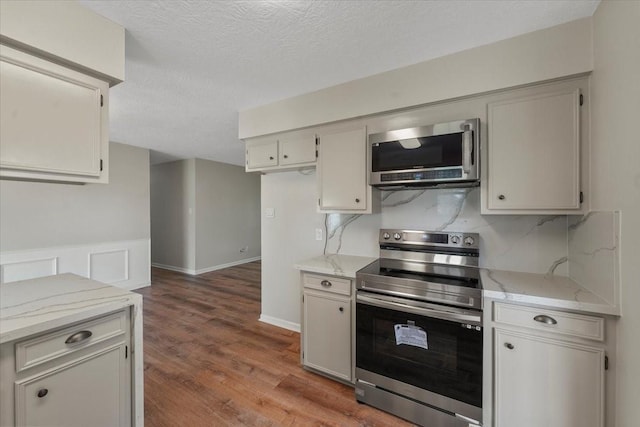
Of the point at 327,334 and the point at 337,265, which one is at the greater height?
the point at 337,265

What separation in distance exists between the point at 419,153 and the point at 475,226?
0.74 metres

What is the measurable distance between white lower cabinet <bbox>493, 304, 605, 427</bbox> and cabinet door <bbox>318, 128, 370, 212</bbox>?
4.22ft

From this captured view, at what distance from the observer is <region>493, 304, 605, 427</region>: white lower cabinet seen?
134cm

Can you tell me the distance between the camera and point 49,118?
1399mm

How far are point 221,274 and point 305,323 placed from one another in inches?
153

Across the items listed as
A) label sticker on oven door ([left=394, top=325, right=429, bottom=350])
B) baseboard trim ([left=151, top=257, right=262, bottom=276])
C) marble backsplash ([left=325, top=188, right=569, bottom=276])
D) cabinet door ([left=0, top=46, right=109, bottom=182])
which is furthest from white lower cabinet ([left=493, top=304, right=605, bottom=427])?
baseboard trim ([left=151, top=257, right=262, bottom=276])

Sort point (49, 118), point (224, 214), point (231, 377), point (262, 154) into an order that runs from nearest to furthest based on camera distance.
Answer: point (49, 118) < point (231, 377) < point (262, 154) < point (224, 214)

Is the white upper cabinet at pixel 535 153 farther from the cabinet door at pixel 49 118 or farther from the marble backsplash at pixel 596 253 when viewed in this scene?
the cabinet door at pixel 49 118

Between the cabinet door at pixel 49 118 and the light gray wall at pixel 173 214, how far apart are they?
4.20m

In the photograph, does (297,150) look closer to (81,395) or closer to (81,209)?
(81,395)

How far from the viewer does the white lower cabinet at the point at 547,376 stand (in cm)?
134

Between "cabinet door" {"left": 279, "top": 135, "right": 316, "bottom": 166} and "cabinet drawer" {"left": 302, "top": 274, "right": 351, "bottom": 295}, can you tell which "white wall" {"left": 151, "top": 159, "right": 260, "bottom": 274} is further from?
"cabinet drawer" {"left": 302, "top": 274, "right": 351, "bottom": 295}

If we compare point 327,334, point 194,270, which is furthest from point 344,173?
point 194,270

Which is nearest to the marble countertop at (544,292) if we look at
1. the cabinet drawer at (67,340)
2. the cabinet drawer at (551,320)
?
the cabinet drawer at (551,320)
